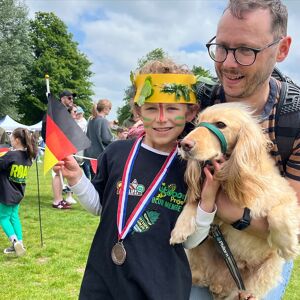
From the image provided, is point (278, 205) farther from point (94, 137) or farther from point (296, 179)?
point (94, 137)

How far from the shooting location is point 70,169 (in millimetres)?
2822

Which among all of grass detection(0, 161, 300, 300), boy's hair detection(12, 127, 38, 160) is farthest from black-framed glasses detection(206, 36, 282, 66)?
boy's hair detection(12, 127, 38, 160)

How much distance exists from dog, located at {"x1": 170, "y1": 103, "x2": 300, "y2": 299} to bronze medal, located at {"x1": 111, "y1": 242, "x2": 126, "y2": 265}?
31cm

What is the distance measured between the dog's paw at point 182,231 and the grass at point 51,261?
3601mm

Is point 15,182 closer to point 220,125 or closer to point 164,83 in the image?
point 164,83

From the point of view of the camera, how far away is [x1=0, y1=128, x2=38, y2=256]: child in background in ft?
23.9

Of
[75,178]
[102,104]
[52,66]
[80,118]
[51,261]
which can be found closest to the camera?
[75,178]

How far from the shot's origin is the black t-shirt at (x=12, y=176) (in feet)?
24.1

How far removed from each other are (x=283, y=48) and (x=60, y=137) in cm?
156

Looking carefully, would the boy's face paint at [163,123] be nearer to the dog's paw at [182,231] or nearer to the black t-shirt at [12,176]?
the dog's paw at [182,231]

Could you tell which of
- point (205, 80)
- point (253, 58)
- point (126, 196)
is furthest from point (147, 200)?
point (253, 58)

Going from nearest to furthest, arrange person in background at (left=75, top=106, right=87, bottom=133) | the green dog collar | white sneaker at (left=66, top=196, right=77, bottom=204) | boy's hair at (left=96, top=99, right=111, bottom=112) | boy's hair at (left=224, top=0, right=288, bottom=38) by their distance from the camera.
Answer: the green dog collar, boy's hair at (left=224, top=0, right=288, bottom=38), boy's hair at (left=96, top=99, right=111, bottom=112), person in background at (left=75, top=106, right=87, bottom=133), white sneaker at (left=66, top=196, right=77, bottom=204)

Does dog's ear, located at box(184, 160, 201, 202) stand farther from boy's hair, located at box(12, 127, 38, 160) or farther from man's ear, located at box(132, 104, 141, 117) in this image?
boy's hair, located at box(12, 127, 38, 160)

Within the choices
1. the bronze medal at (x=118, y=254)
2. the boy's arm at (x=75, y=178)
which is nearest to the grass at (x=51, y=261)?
the boy's arm at (x=75, y=178)
